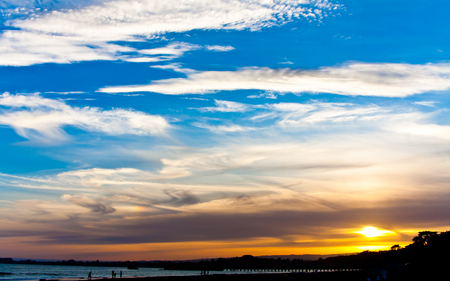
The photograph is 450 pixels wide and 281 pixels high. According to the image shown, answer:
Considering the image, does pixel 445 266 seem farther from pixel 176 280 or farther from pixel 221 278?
pixel 176 280

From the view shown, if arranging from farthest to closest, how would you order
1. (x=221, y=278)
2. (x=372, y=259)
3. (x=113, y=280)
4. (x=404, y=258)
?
1. (x=372, y=259)
2. (x=404, y=258)
3. (x=221, y=278)
4. (x=113, y=280)

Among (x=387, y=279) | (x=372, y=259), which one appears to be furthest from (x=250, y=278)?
(x=372, y=259)

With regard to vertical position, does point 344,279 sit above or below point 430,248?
below

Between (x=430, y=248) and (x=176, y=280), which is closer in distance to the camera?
(x=176, y=280)

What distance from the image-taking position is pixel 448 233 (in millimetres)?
94938

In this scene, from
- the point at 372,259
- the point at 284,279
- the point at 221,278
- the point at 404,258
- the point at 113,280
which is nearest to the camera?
the point at 113,280

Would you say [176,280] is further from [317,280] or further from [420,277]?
[420,277]

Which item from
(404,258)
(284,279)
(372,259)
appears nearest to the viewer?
(284,279)

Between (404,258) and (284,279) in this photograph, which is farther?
(404,258)

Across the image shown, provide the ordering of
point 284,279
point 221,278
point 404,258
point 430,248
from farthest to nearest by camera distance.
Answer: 1. point 404,258
2. point 430,248
3. point 284,279
4. point 221,278

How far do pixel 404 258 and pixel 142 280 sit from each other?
281 ft

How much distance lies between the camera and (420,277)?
84.1 meters

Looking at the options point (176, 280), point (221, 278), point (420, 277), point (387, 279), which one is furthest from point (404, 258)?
point (176, 280)

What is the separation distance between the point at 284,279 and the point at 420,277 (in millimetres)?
30881
